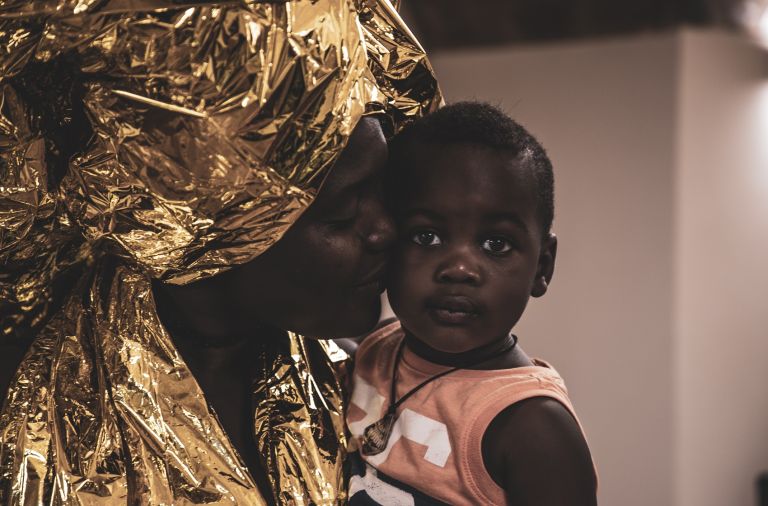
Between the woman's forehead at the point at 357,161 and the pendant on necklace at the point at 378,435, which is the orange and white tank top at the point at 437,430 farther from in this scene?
the woman's forehead at the point at 357,161

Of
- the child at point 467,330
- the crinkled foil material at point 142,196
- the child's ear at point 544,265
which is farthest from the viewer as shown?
the child's ear at point 544,265

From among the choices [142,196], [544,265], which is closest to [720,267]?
[544,265]

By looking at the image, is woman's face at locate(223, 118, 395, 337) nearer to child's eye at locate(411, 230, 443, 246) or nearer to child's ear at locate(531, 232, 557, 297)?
child's eye at locate(411, 230, 443, 246)

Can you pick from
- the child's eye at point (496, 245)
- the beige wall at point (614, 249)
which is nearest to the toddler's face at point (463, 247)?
the child's eye at point (496, 245)

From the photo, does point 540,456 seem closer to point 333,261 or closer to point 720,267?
point 333,261

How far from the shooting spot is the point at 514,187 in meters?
0.99

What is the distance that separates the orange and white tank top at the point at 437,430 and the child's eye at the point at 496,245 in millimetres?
131

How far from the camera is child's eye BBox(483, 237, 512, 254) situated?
1.00 metres

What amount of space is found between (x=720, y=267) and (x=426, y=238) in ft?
7.54

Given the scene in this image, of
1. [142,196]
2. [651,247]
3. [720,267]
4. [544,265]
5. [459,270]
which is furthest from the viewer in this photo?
[720,267]

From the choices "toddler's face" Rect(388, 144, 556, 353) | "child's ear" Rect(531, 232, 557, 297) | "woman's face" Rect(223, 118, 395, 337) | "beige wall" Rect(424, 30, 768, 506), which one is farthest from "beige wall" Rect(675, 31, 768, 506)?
"woman's face" Rect(223, 118, 395, 337)

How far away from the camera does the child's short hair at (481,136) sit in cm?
101

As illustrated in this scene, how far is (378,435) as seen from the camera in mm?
1028

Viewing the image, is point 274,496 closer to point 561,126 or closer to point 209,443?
point 209,443
